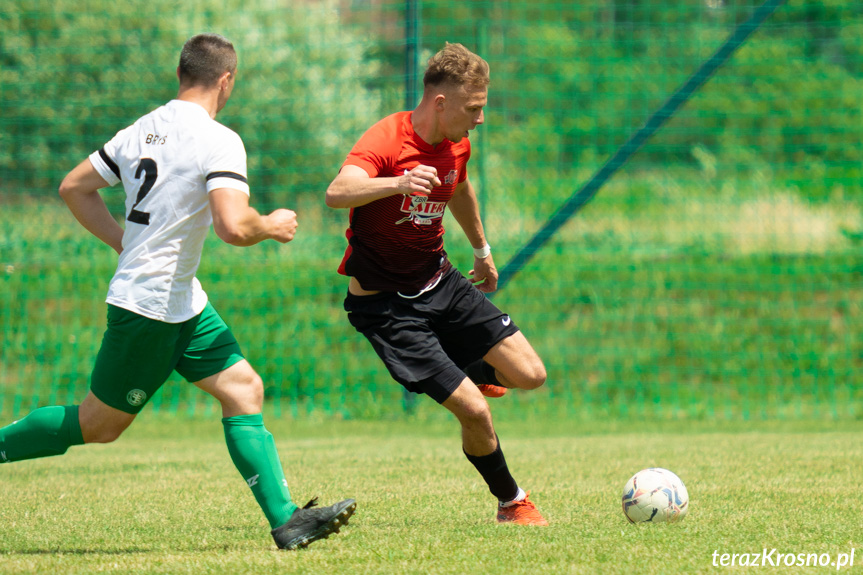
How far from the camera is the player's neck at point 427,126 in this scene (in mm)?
4809

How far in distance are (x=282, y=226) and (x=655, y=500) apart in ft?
6.99

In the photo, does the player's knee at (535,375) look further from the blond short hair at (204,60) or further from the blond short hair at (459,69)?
the blond short hair at (204,60)

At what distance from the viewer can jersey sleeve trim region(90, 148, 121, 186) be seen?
4016mm

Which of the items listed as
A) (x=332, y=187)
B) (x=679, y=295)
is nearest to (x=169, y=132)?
(x=332, y=187)

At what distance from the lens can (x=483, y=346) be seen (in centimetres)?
507

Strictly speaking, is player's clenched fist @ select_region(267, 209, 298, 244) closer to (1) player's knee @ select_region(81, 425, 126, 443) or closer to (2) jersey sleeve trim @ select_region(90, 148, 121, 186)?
(2) jersey sleeve trim @ select_region(90, 148, 121, 186)

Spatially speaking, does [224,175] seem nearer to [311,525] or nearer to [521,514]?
[311,525]

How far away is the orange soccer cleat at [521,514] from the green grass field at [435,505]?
0.24ft

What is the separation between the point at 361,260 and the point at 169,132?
137cm

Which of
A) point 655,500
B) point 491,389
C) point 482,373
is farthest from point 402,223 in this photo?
point 655,500

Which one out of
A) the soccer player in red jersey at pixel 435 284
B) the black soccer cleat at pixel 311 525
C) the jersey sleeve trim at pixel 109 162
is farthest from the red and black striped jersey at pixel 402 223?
the black soccer cleat at pixel 311 525

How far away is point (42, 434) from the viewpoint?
407 cm

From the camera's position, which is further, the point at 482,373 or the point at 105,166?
the point at 482,373

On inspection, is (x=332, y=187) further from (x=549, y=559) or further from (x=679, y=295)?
(x=679, y=295)
